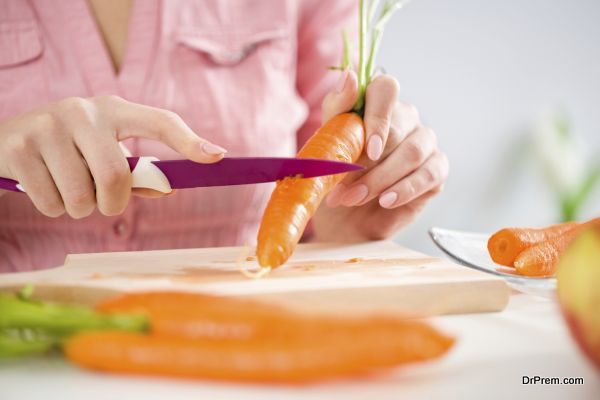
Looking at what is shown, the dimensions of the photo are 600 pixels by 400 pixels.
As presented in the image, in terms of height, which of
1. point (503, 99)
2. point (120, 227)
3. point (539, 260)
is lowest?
point (503, 99)

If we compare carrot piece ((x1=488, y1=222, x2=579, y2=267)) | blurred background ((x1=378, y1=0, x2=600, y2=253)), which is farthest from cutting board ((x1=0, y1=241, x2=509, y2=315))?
blurred background ((x1=378, y1=0, x2=600, y2=253))

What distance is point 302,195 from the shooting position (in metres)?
1.03

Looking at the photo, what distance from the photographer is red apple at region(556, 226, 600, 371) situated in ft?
1.71

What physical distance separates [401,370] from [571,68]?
3.42m

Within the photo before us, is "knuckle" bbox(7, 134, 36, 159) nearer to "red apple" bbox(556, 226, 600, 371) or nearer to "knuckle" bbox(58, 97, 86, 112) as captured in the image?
"knuckle" bbox(58, 97, 86, 112)

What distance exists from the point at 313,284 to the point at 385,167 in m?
0.43

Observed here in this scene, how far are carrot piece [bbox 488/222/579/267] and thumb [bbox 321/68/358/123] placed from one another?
0.37 m

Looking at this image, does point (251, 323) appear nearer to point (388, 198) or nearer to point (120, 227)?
point (388, 198)

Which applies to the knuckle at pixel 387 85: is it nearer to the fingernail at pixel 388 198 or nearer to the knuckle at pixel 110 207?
the fingernail at pixel 388 198

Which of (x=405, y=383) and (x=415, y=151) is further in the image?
(x=415, y=151)

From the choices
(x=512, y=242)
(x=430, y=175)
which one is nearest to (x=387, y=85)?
(x=430, y=175)

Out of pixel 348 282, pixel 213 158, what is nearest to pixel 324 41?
pixel 213 158

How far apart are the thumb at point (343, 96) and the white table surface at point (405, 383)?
1.98 ft

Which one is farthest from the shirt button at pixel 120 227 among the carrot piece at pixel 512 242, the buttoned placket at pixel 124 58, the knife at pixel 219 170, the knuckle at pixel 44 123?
the carrot piece at pixel 512 242
